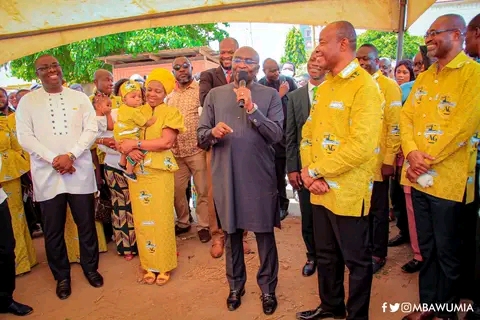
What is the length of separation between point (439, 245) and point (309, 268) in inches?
58.9

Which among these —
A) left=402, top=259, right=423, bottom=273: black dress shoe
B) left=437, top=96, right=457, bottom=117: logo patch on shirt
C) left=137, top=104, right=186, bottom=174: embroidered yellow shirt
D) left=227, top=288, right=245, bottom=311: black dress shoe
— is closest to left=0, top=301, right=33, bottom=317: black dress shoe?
left=137, top=104, right=186, bottom=174: embroidered yellow shirt

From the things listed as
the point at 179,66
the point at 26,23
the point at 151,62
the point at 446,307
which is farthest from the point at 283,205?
the point at 151,62

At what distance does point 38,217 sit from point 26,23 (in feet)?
8.73

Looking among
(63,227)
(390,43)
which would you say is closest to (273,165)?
(63,227)

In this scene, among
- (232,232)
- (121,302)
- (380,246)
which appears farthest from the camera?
(380,246)

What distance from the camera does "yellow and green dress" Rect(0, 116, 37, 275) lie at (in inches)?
159

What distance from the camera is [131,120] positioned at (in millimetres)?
3643

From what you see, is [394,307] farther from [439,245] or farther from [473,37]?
[473,37]

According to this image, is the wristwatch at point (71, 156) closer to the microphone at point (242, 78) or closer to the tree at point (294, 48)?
the microphone at point (242, 78)

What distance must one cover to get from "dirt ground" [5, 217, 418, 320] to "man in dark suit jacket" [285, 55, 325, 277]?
1.38ft

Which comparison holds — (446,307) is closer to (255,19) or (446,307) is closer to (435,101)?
(435,101)

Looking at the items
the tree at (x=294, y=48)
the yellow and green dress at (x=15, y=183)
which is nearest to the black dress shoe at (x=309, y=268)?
the yellow and green dress at (x=15, y=183)

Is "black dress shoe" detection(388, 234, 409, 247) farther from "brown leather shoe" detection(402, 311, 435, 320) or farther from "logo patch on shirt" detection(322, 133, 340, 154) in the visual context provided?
"logo patch on shirt" detection(322, 133, 340, 154)

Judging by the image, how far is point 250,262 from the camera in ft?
14.0
